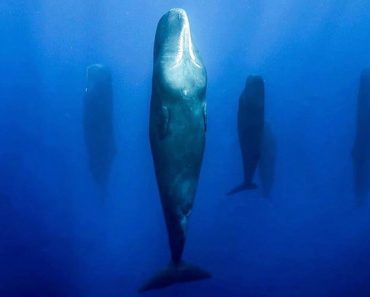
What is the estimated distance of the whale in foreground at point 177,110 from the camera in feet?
14.5

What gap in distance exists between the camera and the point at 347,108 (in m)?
26.9

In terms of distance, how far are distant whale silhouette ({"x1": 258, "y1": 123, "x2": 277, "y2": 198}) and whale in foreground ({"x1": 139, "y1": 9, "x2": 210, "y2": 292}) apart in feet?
15.9

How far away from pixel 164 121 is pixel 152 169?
40.6ft

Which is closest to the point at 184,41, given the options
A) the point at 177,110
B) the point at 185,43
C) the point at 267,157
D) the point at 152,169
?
the point at 185,43

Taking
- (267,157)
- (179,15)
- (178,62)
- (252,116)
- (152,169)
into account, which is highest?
(152,169)

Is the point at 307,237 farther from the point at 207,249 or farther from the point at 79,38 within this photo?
the point at 79,38

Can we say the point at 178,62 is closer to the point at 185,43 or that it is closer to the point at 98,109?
the point at 185,43

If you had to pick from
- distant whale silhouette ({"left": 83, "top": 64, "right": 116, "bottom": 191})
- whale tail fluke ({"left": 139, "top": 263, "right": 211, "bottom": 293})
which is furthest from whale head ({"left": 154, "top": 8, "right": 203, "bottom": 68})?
distant whale silhouette ({"left": 83, "top": 64, "right": 116, "bottom": 191})

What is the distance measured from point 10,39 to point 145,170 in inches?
410

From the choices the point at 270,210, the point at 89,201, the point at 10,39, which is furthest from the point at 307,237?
the point at 10,39

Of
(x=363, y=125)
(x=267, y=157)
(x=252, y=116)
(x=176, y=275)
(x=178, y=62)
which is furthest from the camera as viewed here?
(x=267, y=157)

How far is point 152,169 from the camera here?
55.1 feet

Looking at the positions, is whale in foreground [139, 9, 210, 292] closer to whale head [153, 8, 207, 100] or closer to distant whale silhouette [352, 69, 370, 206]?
whale head [153, 8, 207, 100]

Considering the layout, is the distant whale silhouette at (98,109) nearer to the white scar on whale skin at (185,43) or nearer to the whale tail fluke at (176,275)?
the whale tail fluke at (176,275)
